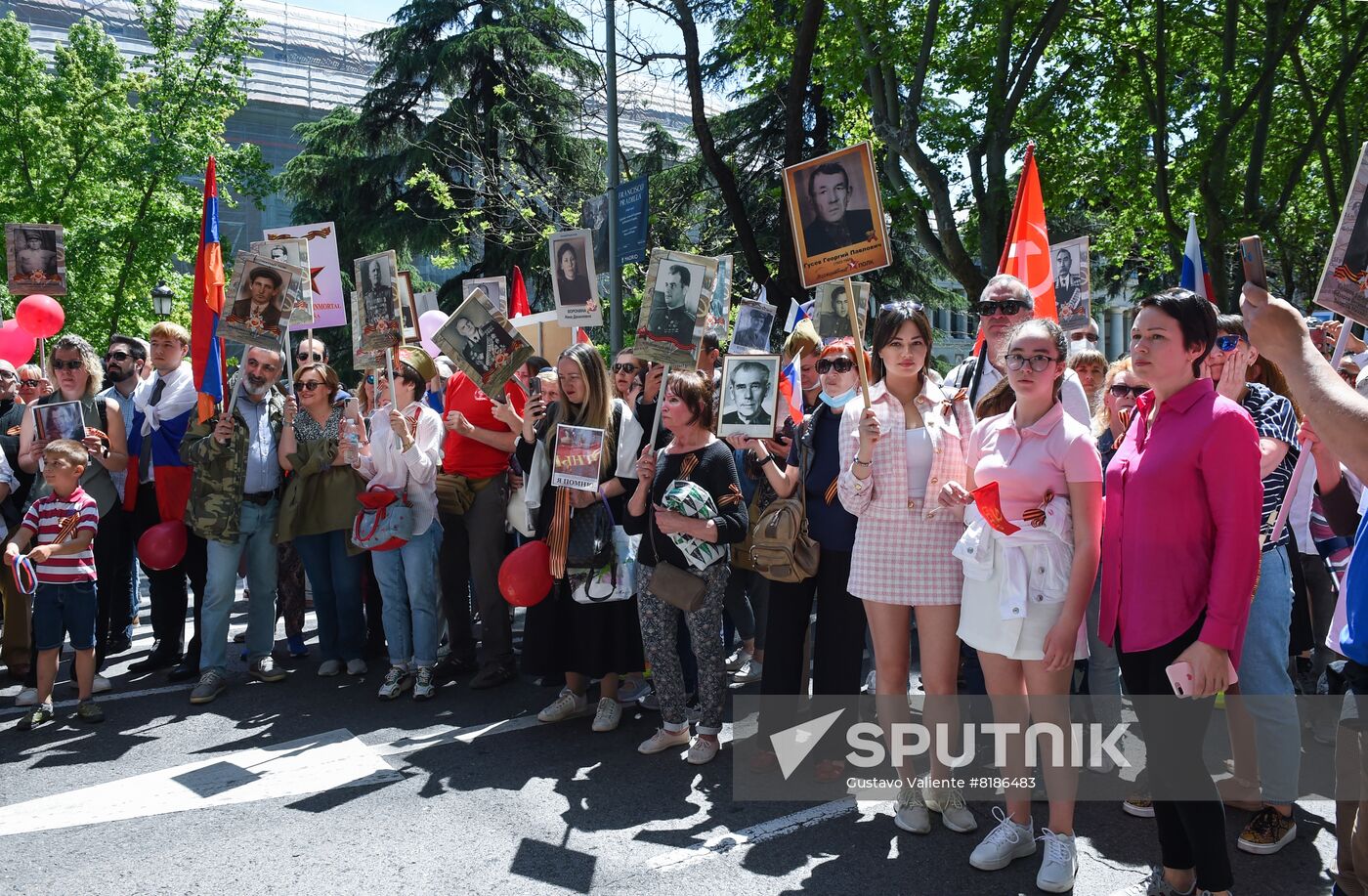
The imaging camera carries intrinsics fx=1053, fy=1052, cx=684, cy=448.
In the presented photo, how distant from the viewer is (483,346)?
5879mm

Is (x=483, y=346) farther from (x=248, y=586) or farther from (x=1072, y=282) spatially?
(x=1072, y=282)

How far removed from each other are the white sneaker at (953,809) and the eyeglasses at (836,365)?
191 cm

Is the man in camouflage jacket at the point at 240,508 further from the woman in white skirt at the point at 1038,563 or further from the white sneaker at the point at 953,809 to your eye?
the woman in white skirt at the point at 1038,563

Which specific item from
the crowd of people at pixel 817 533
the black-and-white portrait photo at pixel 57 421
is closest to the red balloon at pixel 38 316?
the crowd of people at pixel 817 533

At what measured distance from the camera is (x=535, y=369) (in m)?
6.88

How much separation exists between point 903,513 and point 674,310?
1.88 m

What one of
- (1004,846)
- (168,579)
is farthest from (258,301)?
(1004,846)

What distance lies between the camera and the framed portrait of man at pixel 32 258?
310 inches

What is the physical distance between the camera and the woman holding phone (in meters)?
3.10

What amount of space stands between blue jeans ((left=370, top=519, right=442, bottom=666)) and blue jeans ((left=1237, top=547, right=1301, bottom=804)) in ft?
14.2

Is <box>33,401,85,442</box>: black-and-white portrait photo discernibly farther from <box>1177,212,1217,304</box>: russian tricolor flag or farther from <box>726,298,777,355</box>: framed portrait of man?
<box>1177,212,1217,304</box>: russian tricolor flag

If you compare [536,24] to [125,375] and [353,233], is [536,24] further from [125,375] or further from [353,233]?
[125,375]

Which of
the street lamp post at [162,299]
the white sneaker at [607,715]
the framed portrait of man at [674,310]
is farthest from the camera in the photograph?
the street lamp post at [162,299]

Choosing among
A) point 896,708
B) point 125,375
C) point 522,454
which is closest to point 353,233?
point 125,375
